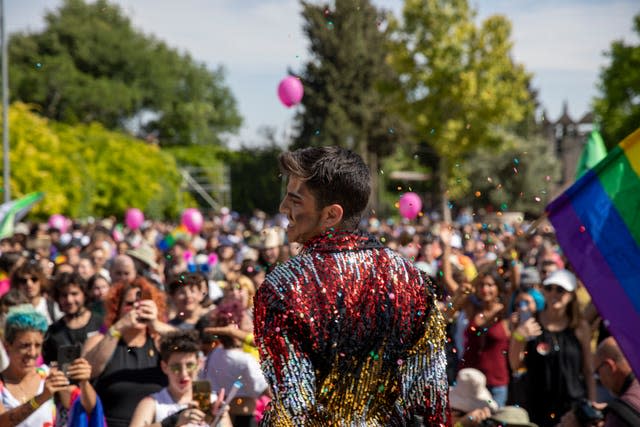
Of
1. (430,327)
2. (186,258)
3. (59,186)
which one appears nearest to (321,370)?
(430,327)

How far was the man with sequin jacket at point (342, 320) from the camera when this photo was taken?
2309mm

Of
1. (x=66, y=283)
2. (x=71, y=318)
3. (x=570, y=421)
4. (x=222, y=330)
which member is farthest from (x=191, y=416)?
(x=66, y=283)

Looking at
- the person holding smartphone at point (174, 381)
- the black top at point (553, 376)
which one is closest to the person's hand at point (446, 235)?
the black top at point (553, 376)

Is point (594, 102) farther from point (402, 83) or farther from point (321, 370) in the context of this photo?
point (321, 370)

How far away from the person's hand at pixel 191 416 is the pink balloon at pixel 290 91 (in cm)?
507

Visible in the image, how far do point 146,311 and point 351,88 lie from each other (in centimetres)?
4271

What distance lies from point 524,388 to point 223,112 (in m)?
67.8

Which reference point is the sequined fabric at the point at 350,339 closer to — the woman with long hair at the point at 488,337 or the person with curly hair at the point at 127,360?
the person with curly hair at the point at 127,360

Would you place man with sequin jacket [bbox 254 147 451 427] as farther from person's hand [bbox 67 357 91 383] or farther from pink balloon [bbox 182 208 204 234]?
pink balloon [bbox 182 208 204 234]

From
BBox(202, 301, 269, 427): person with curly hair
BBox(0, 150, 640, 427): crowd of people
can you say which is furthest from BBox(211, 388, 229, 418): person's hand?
BBox(202, 301, 269, 427): person with curly hair

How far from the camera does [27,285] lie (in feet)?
23.7

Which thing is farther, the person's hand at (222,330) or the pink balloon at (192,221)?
the pink balloon at (192,221)

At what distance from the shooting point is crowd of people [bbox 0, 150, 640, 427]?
4418 mm

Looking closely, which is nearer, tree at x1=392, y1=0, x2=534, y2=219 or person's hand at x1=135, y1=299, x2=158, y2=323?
person's hand at x1=135, y1=299, x2=158, y2=323
